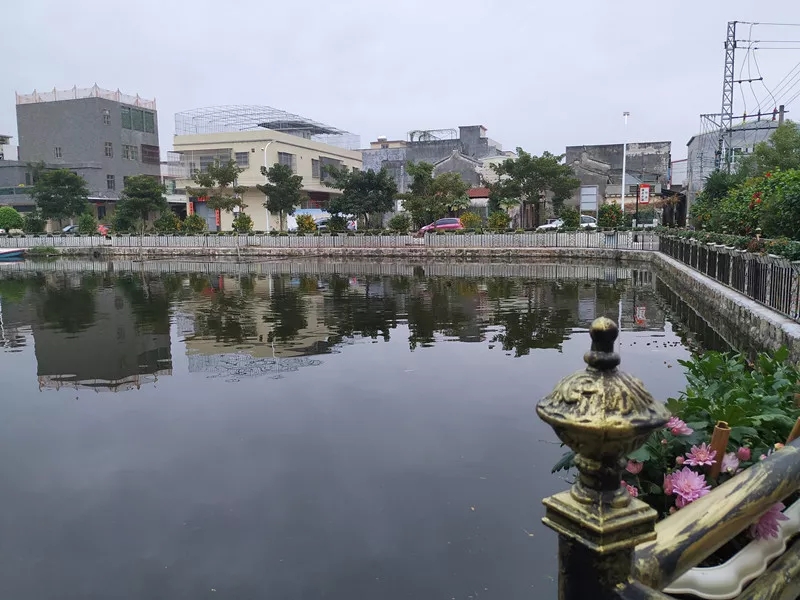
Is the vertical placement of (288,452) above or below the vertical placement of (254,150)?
below

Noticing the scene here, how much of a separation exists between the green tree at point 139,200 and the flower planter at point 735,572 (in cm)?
3705

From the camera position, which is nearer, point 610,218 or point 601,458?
point 601,458

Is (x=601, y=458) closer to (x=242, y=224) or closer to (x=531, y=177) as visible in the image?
(x=531, y=177)

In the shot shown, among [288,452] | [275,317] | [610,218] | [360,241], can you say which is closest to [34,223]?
[360,241]

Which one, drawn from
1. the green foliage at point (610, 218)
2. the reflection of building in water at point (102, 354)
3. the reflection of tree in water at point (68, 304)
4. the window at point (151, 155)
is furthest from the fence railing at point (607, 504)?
the window at point (151, 155)

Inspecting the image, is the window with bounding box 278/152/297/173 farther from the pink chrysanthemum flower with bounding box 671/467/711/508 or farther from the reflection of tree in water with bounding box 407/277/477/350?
the pink chrysanthemum flower with bounding box 671/467/711/508

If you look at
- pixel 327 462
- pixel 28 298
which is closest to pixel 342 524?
pixel 327 462

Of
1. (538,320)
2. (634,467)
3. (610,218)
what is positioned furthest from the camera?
(610,218)

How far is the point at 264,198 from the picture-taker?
41438mm

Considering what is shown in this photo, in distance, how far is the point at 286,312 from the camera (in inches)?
572

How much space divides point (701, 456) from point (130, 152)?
5075 cm

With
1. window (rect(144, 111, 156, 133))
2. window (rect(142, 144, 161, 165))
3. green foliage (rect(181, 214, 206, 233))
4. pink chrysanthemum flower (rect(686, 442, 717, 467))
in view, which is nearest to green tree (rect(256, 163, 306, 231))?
green foliage (rect(181, 214, 206, 233))

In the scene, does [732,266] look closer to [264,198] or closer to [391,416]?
[391,416]

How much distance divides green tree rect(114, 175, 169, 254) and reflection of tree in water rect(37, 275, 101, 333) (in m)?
13.7
